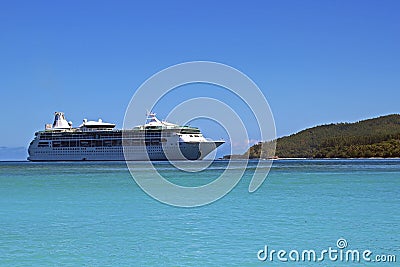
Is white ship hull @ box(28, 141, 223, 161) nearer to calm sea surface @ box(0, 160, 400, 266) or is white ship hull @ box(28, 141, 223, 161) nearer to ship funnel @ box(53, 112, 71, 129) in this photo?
ship funnel @ box(53, 112, 71, 129)

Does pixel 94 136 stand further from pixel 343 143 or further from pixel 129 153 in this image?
pixel 343 143

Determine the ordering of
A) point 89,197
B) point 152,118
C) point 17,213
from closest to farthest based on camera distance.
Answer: point 17,213, point 89,197, point 152,118

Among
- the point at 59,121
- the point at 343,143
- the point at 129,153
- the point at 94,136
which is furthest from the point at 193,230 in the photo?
the point at 343,143

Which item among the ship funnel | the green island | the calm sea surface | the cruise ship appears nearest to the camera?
the calm sea surface

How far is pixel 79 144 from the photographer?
84500mm

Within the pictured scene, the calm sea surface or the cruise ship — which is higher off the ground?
the cruise ship

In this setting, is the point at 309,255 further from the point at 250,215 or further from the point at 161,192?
the point at 161,192

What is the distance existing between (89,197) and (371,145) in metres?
113

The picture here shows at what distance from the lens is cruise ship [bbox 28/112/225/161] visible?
79688 millimetres

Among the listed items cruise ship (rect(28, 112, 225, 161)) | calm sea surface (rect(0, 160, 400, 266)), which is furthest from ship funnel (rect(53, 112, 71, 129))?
calm sea surface (rect(0, 160, 400, 266))

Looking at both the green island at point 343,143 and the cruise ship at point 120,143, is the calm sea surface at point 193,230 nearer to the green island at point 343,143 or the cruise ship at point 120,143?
the cruise ship at point 120,143

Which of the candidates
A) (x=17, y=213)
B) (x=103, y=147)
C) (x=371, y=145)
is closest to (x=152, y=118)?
(x=103, y=147)

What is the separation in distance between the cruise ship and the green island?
37759 millimetres

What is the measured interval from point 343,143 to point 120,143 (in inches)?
2684
